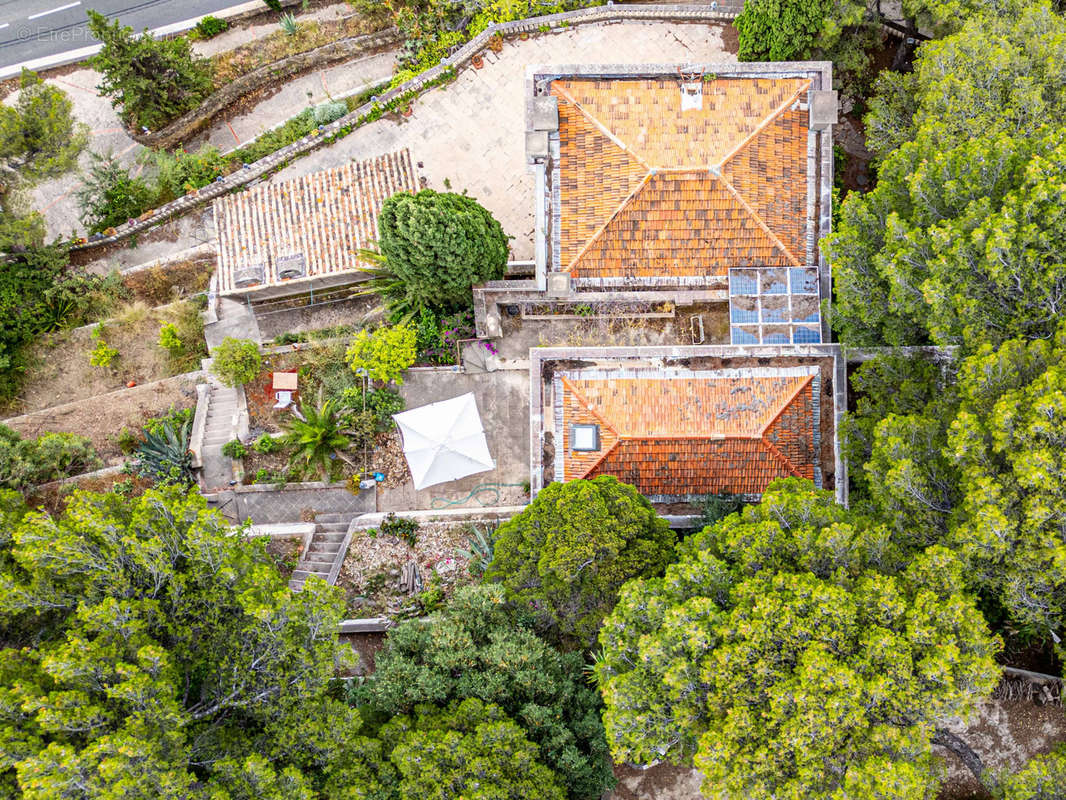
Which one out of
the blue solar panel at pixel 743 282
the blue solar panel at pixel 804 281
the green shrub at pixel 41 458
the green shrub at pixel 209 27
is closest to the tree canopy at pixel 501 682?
the blue solar panel at pixel 743 282

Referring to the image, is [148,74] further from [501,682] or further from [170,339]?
[501,682]

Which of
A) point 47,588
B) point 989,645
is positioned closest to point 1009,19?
point 989,645

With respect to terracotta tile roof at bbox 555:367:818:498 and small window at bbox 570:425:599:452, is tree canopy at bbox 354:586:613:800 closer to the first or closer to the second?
small window at bbox 570:425:599:452

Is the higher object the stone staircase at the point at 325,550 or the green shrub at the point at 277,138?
the green shrub at the point at 277,138

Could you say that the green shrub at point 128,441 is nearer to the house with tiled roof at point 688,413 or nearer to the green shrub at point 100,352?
the green shrub at point 100,352

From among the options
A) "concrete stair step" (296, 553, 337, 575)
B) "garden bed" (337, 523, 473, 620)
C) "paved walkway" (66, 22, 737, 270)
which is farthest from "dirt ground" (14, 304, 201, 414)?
"paved walkway" (66, 22, 737, 270)

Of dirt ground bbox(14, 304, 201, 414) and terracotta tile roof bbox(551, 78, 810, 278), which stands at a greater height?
terracotta tile roof bbox(551, 78, 810, 278)

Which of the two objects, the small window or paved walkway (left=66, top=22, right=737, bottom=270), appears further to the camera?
paved walkway (left=66, top=22, right=737, bottom=270)

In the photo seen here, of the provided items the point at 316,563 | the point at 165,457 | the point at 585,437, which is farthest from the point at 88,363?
the point at 585,437
